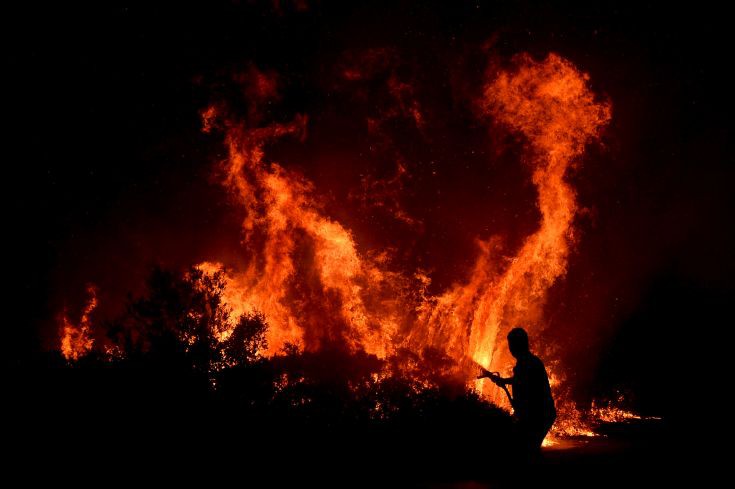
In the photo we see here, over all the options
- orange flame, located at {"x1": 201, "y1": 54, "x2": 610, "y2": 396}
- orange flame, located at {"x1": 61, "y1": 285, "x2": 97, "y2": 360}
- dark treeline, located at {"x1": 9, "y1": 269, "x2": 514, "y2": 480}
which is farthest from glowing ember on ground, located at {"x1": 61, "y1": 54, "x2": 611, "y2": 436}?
dark treeline, located at {"x1": 9, "y1": 269, "x2": 514, "y2": 480}

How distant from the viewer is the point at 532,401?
564 centimetres

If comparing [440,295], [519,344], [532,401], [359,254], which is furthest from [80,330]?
[532,401]

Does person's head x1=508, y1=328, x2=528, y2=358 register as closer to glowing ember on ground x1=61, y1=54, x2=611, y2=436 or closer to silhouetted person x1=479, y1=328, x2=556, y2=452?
silhouetted person x1=479, y1=328, x2=556, y2=452

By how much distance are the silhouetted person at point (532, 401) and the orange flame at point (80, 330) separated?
18424 mm

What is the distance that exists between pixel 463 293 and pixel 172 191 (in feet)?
42.9

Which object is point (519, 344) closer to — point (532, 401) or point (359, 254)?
point (532, 401)

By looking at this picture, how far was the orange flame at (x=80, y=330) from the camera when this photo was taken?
20219mm

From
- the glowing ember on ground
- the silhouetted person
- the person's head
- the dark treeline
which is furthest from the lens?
the glowing ember on ground

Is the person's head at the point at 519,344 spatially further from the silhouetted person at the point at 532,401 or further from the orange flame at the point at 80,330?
the orange flame at the point at 80,330

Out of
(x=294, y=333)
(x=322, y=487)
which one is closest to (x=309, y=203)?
(x=294, y=333)

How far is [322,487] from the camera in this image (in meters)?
6.72

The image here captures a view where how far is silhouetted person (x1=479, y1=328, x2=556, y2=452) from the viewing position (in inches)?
220

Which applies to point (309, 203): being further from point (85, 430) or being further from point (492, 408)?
point (85, 430)

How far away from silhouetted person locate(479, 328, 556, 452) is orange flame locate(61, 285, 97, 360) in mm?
18424
